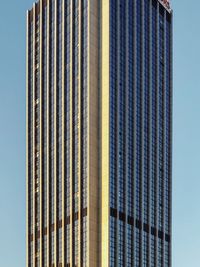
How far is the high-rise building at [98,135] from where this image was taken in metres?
140

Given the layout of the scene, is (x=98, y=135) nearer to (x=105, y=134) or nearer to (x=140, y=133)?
(x=105, y=134)

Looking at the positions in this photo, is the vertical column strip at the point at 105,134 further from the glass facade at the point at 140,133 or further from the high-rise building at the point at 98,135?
the glass facade at the point at 140,133

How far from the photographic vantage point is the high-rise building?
140125 millimetres

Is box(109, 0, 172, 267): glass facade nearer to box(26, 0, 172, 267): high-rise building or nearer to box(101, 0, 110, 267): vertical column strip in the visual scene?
box(26, 0, 172, 267): high-rise building

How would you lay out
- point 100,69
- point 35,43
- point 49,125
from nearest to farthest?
point 100,69
point 49,125
point 35,43

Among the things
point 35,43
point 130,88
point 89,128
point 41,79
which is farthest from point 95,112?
point 35,43

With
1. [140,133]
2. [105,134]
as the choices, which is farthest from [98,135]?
[140,133]

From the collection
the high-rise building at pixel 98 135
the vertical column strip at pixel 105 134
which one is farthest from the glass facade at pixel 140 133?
the vertical column strip at pixel 105 134

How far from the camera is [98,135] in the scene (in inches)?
5669

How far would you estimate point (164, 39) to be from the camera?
170375 mm

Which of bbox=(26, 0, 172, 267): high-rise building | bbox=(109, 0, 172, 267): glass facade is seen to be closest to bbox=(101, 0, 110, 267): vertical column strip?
bbox=(26, 0, 172, 267): high-rise building

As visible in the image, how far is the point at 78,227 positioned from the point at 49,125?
104ft

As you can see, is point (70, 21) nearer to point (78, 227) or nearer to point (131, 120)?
point (131, 120)

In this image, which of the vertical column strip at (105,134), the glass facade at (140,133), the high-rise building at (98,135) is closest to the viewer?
the vertical column strip at (105,134)
